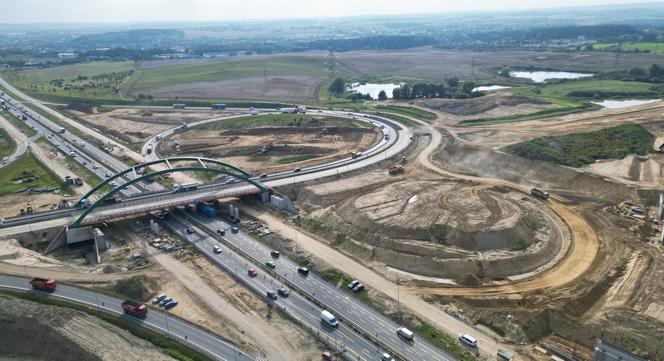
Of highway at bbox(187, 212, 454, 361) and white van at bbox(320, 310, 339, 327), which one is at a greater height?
white van at bbox(320, 310, 339, 327)

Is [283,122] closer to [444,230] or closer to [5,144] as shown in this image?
[5,144]

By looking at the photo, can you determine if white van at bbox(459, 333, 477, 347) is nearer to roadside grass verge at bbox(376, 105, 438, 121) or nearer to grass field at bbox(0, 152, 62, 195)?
grass field at bbox(0, 152, 62, 195)

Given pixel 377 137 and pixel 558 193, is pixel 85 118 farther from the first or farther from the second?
pixel 558 193

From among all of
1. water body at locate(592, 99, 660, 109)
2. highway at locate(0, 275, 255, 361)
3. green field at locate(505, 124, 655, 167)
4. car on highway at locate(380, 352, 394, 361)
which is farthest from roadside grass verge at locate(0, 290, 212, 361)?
water body at locate(592, 99, 660, 109)

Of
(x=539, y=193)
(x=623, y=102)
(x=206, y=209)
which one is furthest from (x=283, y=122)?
(x=623, y=102)

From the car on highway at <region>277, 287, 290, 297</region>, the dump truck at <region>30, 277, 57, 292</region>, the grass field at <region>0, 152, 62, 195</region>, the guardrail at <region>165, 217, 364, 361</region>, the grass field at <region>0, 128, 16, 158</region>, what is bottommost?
the guardrail at <region>165, 217, 364, 361</region>

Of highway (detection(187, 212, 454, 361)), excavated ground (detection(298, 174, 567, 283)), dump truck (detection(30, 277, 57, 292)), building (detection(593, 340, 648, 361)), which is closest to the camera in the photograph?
building (detection(593, 340, 648, 361))

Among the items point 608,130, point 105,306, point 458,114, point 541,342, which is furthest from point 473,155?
point 105,306

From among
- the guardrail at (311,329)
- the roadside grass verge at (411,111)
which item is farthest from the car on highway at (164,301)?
the roadside grass verge at (411,111)
